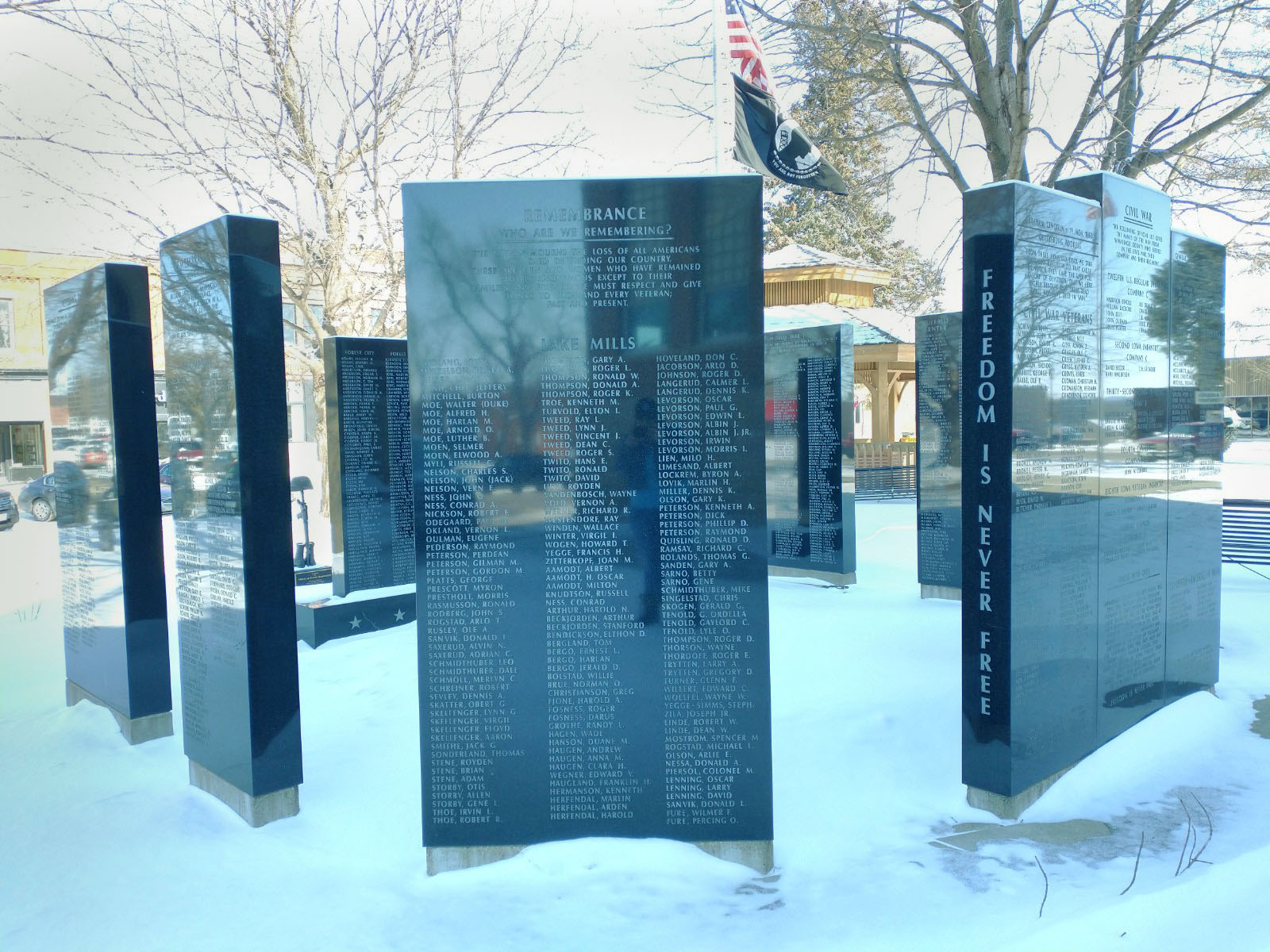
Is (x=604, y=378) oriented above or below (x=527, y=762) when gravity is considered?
above

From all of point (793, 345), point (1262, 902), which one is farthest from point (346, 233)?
point (1262, 902)

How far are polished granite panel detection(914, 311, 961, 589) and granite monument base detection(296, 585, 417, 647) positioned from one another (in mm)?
5853

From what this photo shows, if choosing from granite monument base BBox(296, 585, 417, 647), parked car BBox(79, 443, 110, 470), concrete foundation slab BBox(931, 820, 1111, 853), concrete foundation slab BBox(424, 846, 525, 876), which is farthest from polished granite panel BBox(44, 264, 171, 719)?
concrete foundation slab BBox(931, 820, 1111, 853)

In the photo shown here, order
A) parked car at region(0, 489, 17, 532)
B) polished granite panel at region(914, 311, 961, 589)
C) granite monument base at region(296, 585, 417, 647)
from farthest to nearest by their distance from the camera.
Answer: parked car at region(0, 489, 17, 532)
polished granite panel at region(914, 311, 961, 589)
granite monument base at region(296, 585, 417, 647)

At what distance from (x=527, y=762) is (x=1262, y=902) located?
3014 millimetres

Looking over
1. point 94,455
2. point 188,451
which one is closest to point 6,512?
point 94,455

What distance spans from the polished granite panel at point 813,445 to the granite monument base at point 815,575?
0.02 metres

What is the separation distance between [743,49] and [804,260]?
14067 mm

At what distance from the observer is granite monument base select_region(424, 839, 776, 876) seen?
4262 mm

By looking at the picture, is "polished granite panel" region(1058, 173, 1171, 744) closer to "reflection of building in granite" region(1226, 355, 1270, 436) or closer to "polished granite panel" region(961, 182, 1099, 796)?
"polished granite panel" region(961, 182, 1099, 796)

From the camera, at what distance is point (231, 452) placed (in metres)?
4.84

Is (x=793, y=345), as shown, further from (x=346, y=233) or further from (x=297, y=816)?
(x=297, y=816)

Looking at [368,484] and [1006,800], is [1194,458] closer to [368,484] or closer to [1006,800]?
[1006,800]

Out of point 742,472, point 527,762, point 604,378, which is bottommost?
point 527,762
